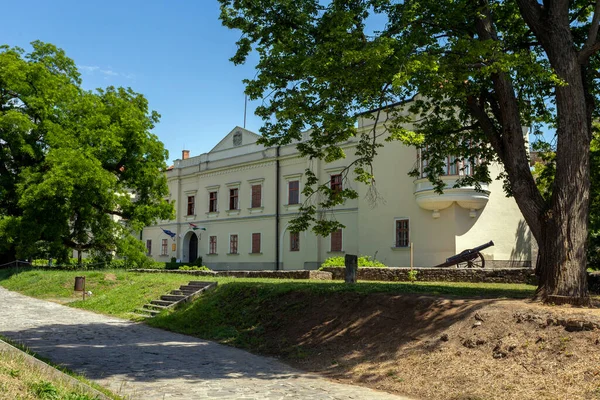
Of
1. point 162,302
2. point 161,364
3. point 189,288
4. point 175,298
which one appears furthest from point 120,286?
point 161,364

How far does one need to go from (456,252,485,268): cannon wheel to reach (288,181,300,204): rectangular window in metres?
13.1

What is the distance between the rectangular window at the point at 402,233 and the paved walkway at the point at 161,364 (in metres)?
16.7

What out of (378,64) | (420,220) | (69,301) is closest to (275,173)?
(420,220)

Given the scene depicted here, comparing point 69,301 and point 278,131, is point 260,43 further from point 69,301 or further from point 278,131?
point 69,301

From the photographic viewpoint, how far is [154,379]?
9.05 m

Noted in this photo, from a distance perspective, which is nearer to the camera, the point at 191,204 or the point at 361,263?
the point at 361,263

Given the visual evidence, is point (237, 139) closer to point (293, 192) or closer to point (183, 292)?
point (293, 192)

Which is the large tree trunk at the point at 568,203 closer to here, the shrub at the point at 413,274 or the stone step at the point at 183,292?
the shrub at the point at 413,274

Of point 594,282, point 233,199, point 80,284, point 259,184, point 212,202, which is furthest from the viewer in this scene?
point 212,202

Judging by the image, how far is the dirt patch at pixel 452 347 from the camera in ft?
26.0

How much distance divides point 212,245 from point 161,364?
106 ft

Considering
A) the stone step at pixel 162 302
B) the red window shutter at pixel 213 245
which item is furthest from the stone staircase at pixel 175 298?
the red window shutter at pixel 213 245

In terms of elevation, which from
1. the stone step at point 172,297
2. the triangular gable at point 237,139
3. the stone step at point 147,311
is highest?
the triangular gable at point 237,139

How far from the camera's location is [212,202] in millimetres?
43062
